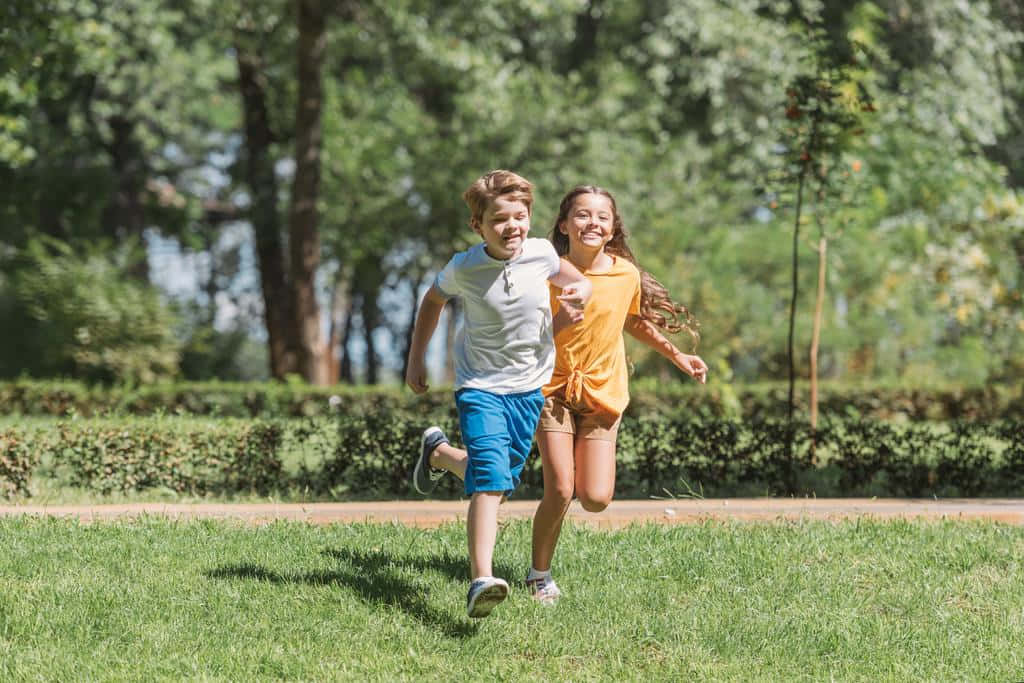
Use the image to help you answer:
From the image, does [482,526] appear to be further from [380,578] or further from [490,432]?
[380,578]

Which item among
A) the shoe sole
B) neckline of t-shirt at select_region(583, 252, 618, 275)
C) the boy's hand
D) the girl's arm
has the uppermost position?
neckline of t-shirt at select_region(583, 252, 618, 275)

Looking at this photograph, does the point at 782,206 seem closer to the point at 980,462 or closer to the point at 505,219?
the point at 980,462

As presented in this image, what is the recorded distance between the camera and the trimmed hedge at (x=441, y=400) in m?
12.6

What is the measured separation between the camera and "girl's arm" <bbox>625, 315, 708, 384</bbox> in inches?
202

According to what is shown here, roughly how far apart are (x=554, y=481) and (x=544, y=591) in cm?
52

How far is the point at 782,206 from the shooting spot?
374 inches

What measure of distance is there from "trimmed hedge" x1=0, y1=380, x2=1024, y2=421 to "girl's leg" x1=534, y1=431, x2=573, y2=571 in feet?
22.3

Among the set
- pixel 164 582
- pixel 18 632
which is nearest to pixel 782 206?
pixel 164 582

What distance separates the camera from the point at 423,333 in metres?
4.64

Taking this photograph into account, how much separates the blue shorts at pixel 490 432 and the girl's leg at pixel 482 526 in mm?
39

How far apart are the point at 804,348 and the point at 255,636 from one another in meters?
15.3

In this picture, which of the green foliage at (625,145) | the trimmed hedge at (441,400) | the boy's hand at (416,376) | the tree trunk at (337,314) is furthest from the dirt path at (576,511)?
the tree trunk at (337,314)

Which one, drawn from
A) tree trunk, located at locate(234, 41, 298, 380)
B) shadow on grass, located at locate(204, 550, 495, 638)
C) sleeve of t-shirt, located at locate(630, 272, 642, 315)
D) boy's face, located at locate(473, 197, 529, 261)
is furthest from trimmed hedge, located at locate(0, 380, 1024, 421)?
boy's face, located at locate(473, 197, 529, 261)

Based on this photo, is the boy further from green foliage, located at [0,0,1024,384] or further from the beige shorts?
green foliage, located at [0,0,1024,384]
